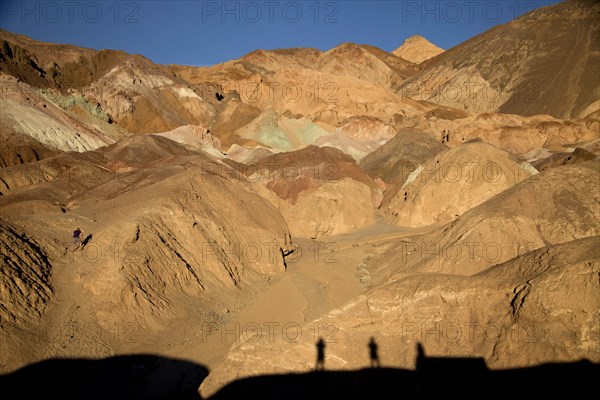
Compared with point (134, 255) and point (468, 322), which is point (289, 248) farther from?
point (468, 322)

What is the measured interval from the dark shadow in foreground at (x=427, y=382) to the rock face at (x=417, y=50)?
457 feet

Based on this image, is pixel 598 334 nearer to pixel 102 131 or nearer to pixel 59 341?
pixel 59 341

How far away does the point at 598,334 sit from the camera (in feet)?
27.8

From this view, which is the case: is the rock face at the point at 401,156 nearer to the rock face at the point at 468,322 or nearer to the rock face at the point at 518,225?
the rock face at the point at 518,225

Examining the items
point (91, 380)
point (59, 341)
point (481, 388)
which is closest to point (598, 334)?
point (481, 388)

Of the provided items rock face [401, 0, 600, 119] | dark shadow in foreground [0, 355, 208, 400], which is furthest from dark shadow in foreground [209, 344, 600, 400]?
rock face [401, 0, 600, 119]

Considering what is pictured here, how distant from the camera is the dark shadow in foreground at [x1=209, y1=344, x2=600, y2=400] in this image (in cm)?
817

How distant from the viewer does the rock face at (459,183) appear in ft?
92.0

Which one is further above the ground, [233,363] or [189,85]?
[189,85]

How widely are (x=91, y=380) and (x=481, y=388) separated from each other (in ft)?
26.6

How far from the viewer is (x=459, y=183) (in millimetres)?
28406

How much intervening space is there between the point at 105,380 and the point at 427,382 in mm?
7002

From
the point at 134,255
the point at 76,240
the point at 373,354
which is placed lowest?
the point at 373,354

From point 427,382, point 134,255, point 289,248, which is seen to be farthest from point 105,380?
point 289,248
